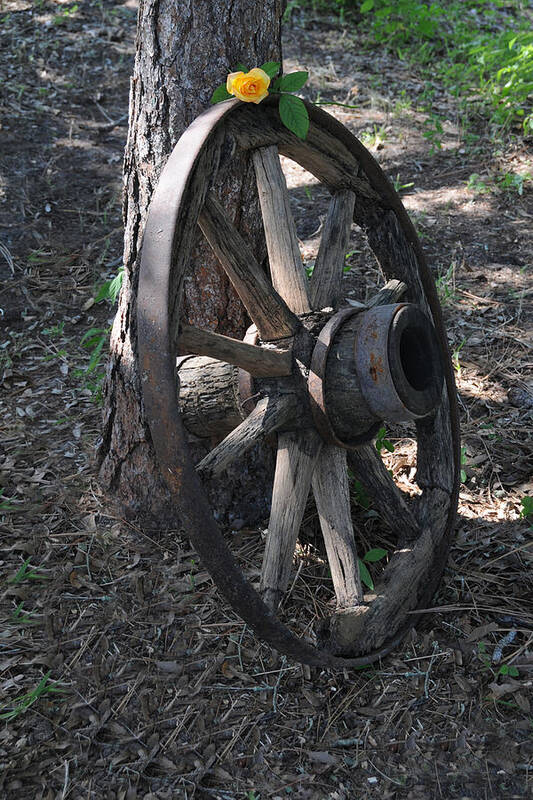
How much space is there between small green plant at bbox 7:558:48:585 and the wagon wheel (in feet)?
2.34

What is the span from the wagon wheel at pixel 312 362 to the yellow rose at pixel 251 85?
3cm

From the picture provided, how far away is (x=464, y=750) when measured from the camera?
1768mm

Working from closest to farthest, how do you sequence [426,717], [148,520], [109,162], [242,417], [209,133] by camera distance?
[209,133] → [426,717] → [242,417] → [148,520] → [109,162]

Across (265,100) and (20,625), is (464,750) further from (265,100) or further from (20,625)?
(265,100)

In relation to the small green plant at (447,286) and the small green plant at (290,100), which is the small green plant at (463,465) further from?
the small green plant at (290,100)

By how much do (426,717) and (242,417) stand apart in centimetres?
92

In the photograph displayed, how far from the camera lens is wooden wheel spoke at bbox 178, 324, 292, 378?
65.4 inches

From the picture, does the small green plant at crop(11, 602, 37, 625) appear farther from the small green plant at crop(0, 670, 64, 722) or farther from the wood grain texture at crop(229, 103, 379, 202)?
the wood grain texture at crop(229, 103, 379, 202)

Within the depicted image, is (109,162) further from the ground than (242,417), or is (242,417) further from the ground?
(109,162)

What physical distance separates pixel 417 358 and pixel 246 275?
1.81 feet

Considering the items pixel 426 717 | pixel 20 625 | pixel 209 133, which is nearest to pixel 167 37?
pixel 209 133

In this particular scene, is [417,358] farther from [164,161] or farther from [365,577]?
[164,161]

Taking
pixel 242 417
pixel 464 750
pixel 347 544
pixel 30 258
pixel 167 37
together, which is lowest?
pixel 464 750

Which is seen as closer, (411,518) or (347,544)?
(347,544)
